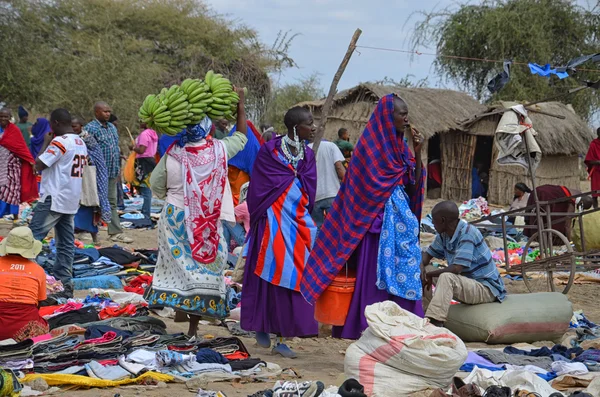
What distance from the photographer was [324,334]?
7789 mm

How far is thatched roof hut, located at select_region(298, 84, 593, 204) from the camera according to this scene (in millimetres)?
24125

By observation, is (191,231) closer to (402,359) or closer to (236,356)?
(236,356)

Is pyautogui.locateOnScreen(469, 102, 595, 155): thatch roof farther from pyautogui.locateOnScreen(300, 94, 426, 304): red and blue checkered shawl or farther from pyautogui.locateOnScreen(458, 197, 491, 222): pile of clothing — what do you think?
pyautogui.locateOnScreen(300, 94, 426, 304): red and blue checkered shawl

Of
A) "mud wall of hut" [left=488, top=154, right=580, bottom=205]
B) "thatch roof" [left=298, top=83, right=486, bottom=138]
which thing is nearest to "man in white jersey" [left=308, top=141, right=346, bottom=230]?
"thatch roof" [left=298, top=83, right=486, bottom=138]

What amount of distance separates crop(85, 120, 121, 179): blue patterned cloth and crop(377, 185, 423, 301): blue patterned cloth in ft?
21.6

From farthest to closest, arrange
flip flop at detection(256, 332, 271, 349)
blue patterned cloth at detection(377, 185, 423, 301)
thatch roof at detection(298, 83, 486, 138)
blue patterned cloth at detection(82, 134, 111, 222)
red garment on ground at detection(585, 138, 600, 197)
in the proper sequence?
thatch roof at detection(298, 83, 486, 138)
red garment on ground at detection(585, 138, 600, 197)
blue patterned cloth at detection(82, 134, 111, 222)
flip flop at detection(256, 332, 271, 349)
blue patterned cloth at detection(377, 185, 423, 301)

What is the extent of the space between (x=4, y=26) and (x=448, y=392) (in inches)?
954

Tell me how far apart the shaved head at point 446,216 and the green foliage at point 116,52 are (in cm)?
1944

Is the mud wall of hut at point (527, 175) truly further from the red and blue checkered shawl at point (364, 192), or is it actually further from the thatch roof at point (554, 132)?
the red and blue checkered shawl at point (364, 192)

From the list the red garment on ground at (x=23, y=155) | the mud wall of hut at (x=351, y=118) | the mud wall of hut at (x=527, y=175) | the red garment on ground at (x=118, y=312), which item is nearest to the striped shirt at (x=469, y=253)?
the red garment on ground at (x=118, y=312)

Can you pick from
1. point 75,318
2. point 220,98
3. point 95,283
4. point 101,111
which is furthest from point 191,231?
point 101,111

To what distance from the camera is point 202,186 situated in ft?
22.1

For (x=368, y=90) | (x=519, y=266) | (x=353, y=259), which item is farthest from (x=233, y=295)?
(x=368, y=90)

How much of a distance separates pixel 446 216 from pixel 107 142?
630 centimetres
